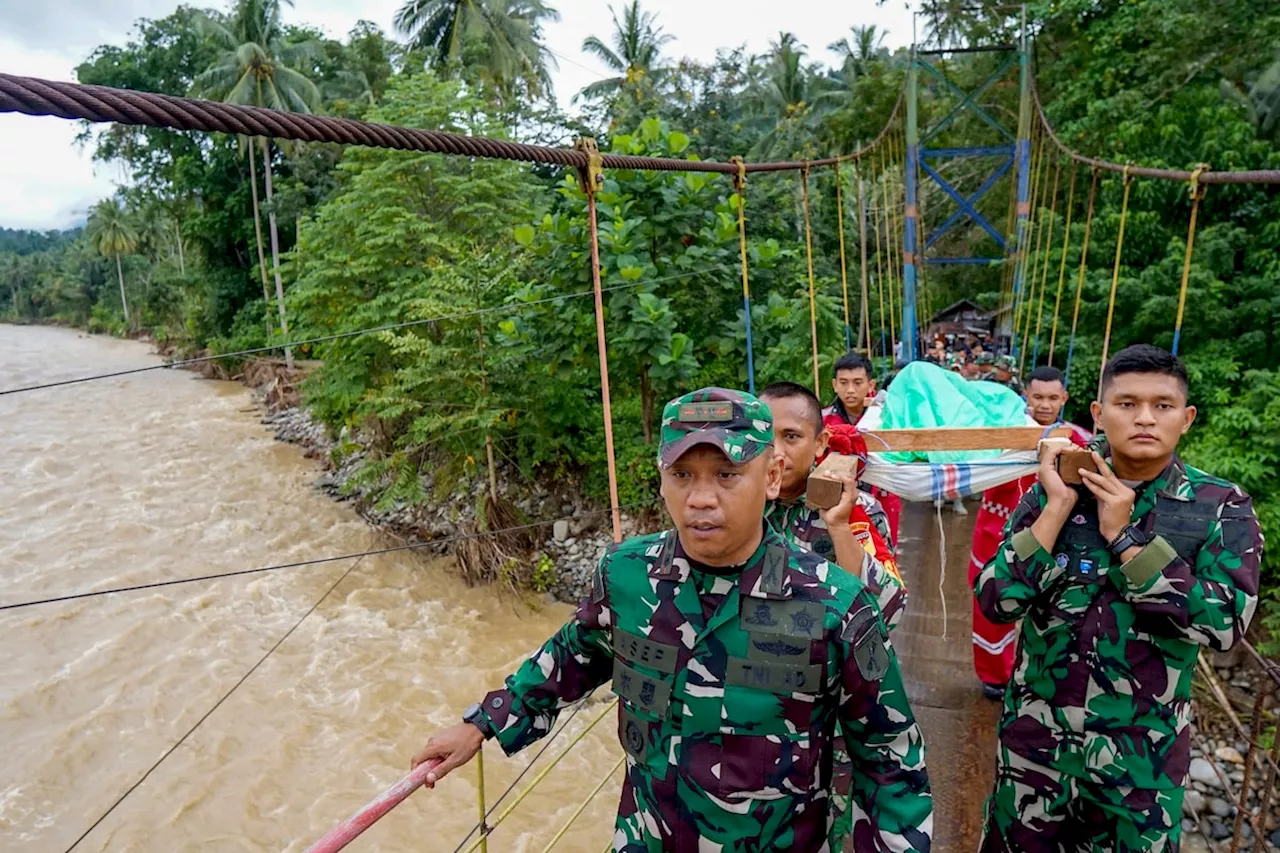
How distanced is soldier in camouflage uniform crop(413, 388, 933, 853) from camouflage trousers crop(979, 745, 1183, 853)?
2.32 ft

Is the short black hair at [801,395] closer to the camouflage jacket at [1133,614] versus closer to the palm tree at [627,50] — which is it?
the camouflage jacket at [1133,614]

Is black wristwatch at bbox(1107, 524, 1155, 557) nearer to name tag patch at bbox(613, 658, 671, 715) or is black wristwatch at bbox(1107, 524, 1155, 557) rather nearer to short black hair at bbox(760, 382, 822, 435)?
short black hair at bbox(760, 382, 822, 435)

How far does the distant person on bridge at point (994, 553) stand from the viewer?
9.18 ft

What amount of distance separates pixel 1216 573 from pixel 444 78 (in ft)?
56.7

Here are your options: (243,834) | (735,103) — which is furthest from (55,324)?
(243,834)

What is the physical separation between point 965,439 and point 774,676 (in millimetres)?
1758

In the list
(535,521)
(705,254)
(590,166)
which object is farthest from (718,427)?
(535,521)

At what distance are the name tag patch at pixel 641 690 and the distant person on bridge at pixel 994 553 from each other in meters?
1.80

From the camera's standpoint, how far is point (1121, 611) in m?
1.60

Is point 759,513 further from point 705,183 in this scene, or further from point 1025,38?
point 1025,38

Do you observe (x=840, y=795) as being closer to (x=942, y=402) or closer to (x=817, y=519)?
(x=817, y=519)

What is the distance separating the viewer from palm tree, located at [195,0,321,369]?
54.0 ft

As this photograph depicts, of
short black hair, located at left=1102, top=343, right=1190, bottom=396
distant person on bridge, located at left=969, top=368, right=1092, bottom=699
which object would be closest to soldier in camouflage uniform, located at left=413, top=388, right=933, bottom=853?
short black hair, located at left=1102, top=343, right=1190, bottom=396

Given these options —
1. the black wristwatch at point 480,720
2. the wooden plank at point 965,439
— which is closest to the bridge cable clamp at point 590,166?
the wooden plank at point 965,439
